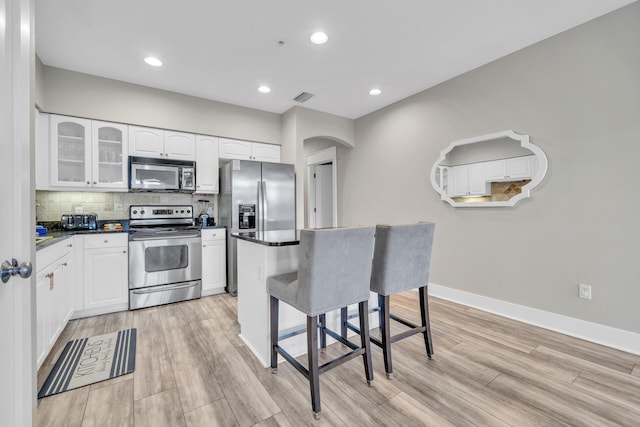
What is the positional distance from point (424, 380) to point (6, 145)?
2.45 m

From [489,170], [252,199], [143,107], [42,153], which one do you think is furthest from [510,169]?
[42,153]

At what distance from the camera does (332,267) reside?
5.58 feet

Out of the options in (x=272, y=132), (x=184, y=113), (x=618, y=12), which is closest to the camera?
(x=618, y=12)

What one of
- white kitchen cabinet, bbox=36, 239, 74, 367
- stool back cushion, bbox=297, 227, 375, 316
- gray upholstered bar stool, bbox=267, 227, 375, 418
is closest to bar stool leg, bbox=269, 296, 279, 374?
gray upholstered bar stool, bbox=267, 227, 375, 418

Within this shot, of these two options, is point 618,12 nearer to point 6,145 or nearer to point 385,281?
point 385,281

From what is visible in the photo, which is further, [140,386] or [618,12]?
[618,12]

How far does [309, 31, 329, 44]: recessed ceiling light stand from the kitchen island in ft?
6.20

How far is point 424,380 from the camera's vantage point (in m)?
1.94

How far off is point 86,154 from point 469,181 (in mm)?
4530

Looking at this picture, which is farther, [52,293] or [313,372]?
[52,293]

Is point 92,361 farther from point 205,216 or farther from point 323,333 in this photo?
point 205,216

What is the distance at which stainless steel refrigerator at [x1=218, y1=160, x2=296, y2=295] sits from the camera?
12.5 ft

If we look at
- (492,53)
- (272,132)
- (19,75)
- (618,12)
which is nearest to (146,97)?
(272,132)

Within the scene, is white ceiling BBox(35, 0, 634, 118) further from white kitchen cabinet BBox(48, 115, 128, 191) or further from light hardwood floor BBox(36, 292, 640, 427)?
light hardwood floor BBox(36, 292, 640, 427)
